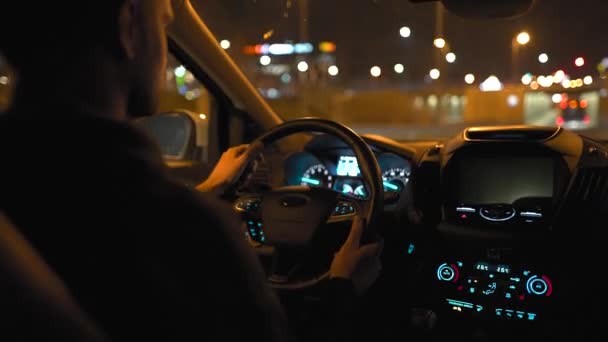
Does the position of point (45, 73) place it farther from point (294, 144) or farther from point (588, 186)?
point (294, 144)

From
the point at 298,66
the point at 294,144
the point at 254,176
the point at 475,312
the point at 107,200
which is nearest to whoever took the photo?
the point at 107,200

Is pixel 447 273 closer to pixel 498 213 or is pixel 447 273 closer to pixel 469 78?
pixel 498 213

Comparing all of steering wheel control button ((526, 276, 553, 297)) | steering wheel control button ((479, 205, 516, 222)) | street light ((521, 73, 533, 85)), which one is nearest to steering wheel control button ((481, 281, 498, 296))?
steering wheel control button ((526, 276, 553, 297))

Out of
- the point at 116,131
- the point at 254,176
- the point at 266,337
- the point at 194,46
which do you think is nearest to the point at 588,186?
the point at 254,176

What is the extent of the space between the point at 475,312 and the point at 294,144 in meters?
1.65

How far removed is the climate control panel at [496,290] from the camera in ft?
10.9

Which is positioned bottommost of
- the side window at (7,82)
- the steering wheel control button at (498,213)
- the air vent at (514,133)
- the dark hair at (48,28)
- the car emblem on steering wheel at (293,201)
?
the steering wheel control button at (498,213)

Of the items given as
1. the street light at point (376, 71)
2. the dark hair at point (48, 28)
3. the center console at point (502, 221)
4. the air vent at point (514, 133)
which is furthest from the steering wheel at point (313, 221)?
the street light at point (376, 71)

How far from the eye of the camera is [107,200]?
990 mm

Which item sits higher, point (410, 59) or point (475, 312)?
point (410, 59)

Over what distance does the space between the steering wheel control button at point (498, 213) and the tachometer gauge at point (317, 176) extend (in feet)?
4.33

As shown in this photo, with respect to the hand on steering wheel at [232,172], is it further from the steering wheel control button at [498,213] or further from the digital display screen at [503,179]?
the steering wheel control button at [498,213]

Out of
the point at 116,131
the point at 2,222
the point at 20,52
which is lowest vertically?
the point at 2,222

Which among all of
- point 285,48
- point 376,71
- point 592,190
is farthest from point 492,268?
point 376,71
